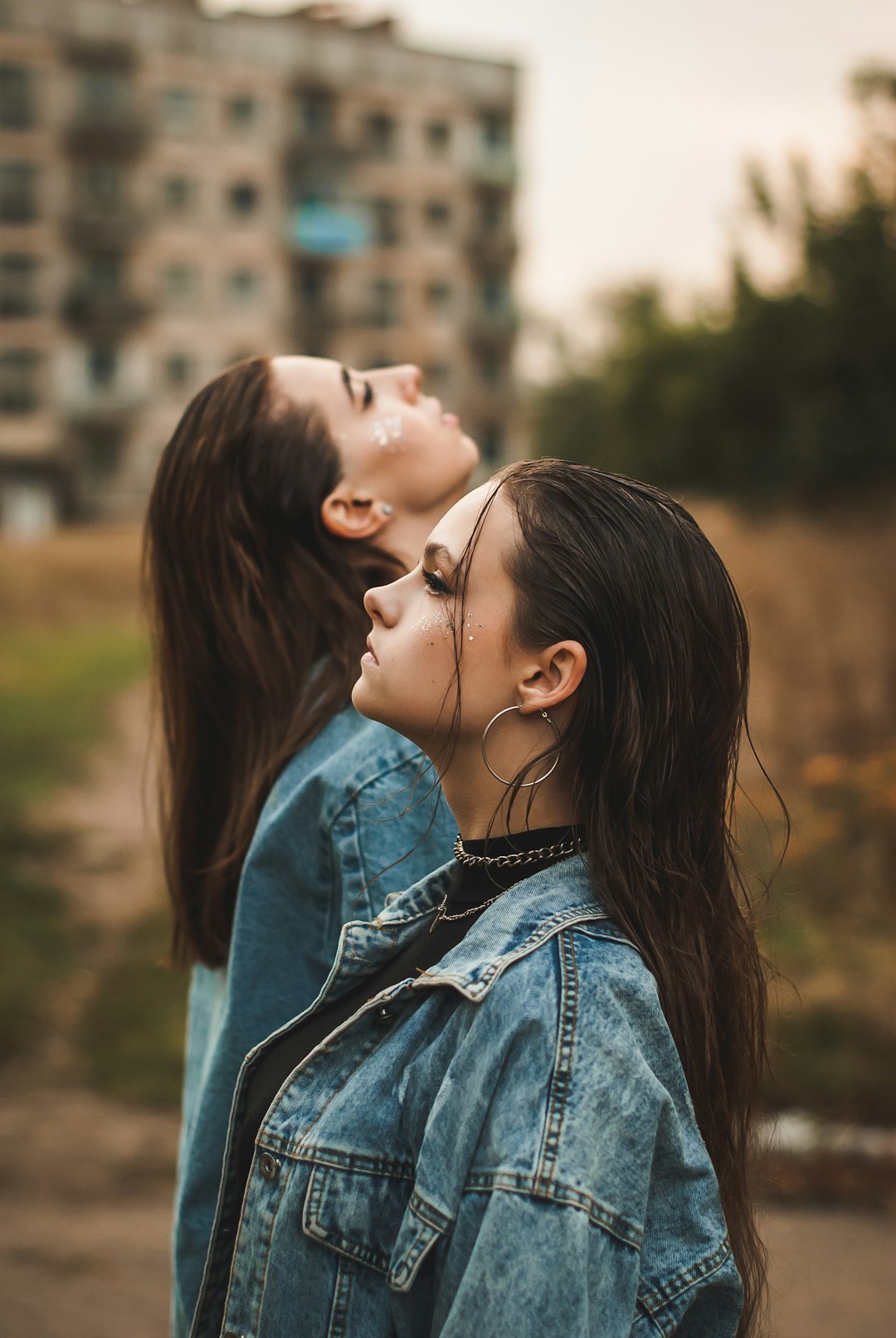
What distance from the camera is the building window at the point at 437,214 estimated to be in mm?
27297

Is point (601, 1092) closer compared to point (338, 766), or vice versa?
point (601, 1092)

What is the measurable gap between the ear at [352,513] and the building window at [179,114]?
26045 millimetres

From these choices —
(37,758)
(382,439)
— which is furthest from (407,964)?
(37,758)

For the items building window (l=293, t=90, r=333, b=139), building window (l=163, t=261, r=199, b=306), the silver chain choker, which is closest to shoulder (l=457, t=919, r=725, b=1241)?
the silver chain choker

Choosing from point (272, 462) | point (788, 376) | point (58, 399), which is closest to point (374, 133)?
point (58, 399)

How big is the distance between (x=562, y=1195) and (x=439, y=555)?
2.14 ft

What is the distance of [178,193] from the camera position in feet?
82.4

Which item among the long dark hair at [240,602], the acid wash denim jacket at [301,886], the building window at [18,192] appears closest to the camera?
the acid wash denim jacket at [301,886]

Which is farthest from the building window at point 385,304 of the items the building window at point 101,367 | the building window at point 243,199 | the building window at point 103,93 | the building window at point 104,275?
the building window at point 103,93

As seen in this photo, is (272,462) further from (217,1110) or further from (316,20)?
(316,20)

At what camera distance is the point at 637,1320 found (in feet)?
3.53

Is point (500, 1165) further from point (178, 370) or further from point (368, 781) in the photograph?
point (178, 370)

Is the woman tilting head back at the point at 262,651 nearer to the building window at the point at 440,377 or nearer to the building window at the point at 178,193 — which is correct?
the building window at the point at 178,193

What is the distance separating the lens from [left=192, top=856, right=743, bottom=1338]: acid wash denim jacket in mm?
977
